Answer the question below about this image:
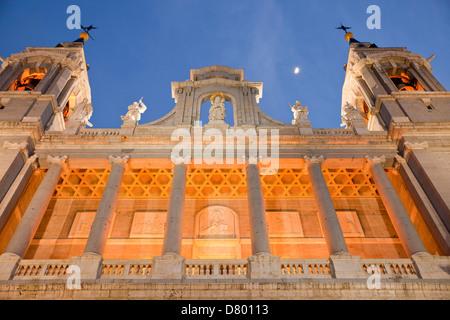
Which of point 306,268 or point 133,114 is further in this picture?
point 133,114

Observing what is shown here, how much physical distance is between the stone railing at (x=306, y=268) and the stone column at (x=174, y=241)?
3.83 m

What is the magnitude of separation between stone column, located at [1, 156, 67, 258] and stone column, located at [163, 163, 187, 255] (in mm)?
5575

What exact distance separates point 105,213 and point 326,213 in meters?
9.50

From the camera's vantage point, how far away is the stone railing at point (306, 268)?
13406 millimetres

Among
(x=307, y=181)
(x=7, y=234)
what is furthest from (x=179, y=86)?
(x=7, y=234)

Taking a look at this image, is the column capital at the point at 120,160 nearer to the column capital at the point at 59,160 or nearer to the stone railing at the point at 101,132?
the column capital at the point at 59,160

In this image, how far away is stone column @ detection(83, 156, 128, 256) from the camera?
47.8 feet

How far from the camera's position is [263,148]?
20.0 metres

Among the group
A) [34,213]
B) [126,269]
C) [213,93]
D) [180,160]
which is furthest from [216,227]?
[213,93]

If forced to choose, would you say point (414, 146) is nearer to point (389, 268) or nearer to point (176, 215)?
point (389, 268)

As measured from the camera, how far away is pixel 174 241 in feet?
48.4

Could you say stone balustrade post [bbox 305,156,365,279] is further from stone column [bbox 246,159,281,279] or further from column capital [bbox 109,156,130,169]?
column capital [bbox 109,156,130,169]

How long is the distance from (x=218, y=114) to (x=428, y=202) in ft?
39.3

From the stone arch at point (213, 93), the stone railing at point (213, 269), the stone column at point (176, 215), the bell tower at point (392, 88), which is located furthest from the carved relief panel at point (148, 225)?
the bell tower at point (392, 88)
